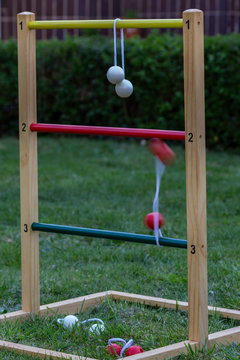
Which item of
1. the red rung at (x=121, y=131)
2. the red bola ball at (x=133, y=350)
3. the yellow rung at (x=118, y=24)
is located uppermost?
the yellow rung at (x=118, y=24)

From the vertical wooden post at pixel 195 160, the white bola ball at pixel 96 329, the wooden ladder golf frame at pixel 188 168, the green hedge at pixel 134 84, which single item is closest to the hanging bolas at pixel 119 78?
the wooden ladder golf frame at pixel 188 168

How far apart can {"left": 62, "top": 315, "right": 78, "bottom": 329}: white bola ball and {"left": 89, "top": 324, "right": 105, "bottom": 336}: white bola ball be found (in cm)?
8

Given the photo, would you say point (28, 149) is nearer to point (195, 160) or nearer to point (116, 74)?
point (116, 74)

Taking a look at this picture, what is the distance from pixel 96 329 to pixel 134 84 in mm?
5446

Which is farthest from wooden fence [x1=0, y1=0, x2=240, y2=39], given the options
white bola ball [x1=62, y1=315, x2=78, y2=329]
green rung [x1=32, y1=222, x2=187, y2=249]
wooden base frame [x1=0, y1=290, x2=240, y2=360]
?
white bola ball [x1=62, y1=315, x2=78, y2=329]

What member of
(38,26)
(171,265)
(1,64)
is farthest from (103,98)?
(38,26)

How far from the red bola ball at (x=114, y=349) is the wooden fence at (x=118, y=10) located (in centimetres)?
984

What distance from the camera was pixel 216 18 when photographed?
11828mm

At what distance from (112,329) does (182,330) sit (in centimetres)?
30

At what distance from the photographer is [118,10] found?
41.7 ft

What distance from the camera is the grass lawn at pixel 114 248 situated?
285 cm

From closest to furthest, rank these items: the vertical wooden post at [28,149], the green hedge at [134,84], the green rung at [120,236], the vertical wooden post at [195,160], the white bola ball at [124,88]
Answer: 1. the vertical wooden post at [195,160]
2. the green rung at [120,236]
3. the white bola ball at [124,88]
4. the vertical wooden post at [28,149]
5. the green hedge at [134,84]

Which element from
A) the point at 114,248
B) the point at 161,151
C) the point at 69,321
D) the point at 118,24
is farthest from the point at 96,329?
the point at 114,248

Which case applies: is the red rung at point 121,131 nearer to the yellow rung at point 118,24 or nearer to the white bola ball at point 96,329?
the yellow rung at point 118,24
